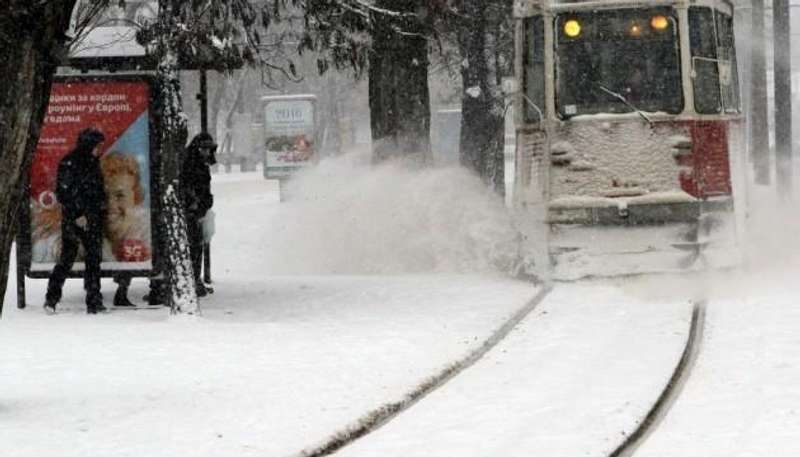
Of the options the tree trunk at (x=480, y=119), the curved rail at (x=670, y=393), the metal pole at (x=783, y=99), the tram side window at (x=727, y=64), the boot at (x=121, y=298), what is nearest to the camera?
the curved rail at (x=670, y=393)

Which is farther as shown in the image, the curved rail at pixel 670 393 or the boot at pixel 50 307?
the boot at pixel 50 307

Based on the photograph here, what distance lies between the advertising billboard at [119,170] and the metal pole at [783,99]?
72.7 feet

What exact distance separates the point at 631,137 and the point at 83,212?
5655 millimetres

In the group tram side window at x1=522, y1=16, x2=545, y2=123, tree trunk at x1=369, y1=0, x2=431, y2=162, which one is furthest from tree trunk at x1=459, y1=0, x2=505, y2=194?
tram side window at x1=522, y1=16, x2=545, y2=123

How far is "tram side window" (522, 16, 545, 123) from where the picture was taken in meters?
18.1

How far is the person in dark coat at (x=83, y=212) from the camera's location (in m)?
15.6

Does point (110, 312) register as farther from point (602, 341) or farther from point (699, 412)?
point (699, 412)

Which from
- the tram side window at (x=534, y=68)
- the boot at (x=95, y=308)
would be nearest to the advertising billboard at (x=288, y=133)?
the tram side window at (x=534, y=68)

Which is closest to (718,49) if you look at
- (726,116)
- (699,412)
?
(726,116)

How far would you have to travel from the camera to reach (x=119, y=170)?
1638cm

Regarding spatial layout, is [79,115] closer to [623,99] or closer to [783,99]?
[623,99]

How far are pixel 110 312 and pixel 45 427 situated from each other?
664 centimetres

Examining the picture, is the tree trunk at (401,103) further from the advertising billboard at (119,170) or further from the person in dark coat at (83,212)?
the person in dark coat at (83,212)

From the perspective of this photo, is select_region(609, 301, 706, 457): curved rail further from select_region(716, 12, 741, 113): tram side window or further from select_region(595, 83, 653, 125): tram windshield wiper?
select_region(716, 12, 741, 113): tram side window
